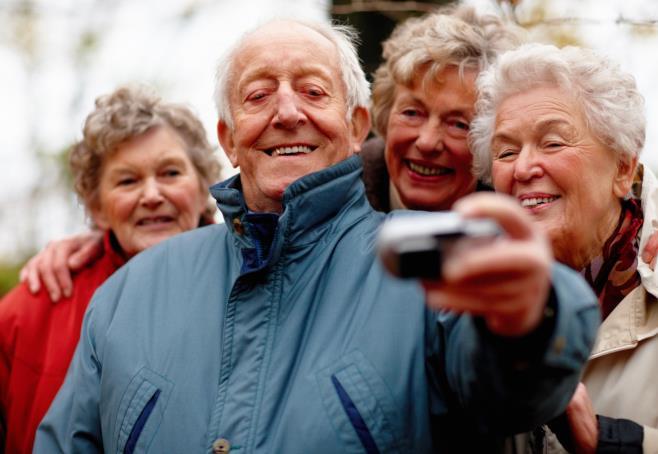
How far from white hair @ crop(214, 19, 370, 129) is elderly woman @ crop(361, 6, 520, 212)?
1.48 ft

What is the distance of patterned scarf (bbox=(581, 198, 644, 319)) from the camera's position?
261 centimetres

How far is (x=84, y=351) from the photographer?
264 cm

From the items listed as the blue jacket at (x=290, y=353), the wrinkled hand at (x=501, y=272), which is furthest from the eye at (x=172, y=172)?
the wrinkled hand at (x=501, y=272)

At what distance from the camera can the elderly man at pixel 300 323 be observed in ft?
5.64

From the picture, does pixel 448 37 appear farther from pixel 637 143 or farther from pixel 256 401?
pixel 256 401

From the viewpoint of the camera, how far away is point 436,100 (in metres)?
3.20

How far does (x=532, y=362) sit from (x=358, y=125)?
134cm

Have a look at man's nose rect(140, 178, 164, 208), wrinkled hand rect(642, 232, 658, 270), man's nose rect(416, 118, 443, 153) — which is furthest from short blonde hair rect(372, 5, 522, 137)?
man's nose rect(140, 178, 164, 208)

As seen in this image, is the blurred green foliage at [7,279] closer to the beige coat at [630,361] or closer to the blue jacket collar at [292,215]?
the blue jacket collar at [292,215]

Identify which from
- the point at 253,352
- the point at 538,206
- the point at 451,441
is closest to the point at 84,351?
the point at 253,352

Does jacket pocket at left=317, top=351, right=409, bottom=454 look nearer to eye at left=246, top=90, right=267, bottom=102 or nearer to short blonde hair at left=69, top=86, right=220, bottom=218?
eye at left=246, top=90, right=267, bottom=102

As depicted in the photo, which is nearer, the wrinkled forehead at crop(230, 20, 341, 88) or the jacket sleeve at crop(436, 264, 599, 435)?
the jacket sleeve at crop(436, 264, 599, 435)

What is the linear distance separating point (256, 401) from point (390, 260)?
2.90 feet

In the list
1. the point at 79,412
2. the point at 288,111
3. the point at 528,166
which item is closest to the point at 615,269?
the point at 528,166
